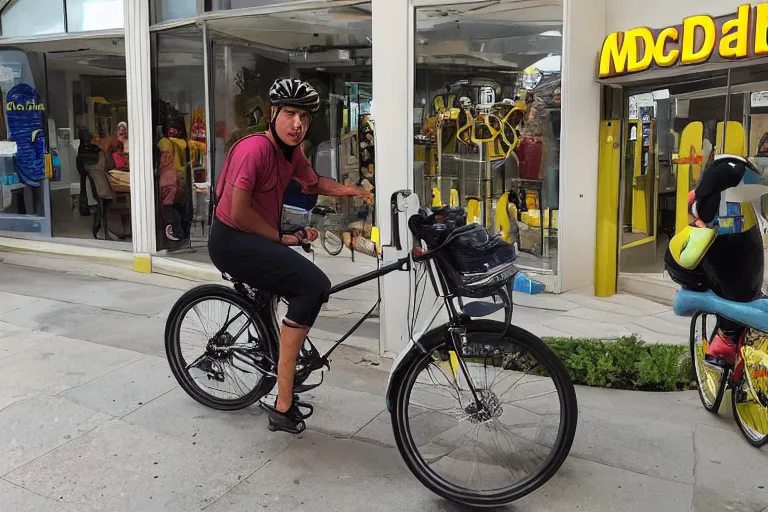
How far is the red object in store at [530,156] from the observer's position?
23.7 ft

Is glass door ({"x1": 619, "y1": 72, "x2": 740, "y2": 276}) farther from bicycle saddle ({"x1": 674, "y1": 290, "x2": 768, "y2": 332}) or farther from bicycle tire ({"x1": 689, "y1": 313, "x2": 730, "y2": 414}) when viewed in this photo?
bicycle saddle ({"x1": 674, "y1": 290, "x2": 768, "y2": 332})

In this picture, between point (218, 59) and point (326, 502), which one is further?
point (218, 59)

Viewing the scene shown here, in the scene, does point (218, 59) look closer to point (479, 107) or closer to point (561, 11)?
point (479, 107)

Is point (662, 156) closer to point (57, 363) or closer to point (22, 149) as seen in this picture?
point (57, 363)

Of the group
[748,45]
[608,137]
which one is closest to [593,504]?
[748,45]

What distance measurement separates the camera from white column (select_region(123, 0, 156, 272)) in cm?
850

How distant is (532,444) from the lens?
318 centimetres

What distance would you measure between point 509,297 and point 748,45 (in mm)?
3977

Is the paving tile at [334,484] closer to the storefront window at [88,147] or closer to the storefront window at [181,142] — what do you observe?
the storefront window at [181,142]

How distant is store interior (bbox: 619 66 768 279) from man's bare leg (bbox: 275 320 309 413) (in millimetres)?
4531

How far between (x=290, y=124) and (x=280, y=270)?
0.74 metres

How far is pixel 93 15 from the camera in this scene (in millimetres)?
9305

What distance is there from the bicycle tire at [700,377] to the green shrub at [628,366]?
231 mm

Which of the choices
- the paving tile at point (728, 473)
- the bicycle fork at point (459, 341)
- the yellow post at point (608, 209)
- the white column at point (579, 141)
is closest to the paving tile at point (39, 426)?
the bicycle fork at point (459, 341)
